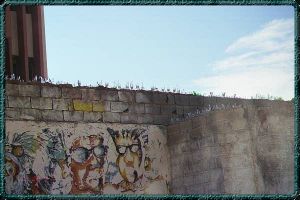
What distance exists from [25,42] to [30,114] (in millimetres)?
8265

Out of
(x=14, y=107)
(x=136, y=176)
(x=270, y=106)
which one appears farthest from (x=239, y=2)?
(x=136, y=176)

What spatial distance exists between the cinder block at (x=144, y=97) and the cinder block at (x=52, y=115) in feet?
5.35

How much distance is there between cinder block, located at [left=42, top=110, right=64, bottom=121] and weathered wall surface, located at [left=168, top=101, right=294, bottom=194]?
8.33 ft

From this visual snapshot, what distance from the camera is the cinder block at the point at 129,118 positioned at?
405 inches

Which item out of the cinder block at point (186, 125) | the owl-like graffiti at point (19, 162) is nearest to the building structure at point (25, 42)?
the owl-like graffiti at point (19, 162)

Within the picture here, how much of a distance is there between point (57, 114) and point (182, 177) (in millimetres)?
2615

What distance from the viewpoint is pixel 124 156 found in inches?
400

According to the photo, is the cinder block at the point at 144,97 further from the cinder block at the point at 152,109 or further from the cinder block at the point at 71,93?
the cinder block at the point at 71,93

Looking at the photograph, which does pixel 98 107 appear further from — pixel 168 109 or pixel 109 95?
pixel 168 109

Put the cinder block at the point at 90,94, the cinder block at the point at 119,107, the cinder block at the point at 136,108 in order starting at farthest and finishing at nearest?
the cinder block at the point at 136,108 < the cinder block at the point at 119,107 < the cinder block at the point at 90,94

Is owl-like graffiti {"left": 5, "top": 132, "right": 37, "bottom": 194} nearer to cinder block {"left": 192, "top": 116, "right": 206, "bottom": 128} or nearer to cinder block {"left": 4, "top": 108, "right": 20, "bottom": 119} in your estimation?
cinder block {"left": 4, "top": 108, "right": 20, "bottom": 119}

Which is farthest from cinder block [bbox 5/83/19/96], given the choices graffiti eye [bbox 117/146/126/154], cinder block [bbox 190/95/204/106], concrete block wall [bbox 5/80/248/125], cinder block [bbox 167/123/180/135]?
cinder block [bbox 190/95/204/106]

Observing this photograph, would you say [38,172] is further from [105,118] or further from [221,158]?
[221,158]

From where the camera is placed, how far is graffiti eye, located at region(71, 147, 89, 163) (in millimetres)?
9594
